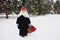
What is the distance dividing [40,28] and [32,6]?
0.26m

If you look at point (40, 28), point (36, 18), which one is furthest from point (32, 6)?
point (40, 28)

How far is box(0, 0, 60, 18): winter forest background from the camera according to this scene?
4.74ft

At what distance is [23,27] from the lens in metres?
1.20

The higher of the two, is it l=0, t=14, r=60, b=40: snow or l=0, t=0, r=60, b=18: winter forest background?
l=0, t=0, r=60, b=18: winter forest background

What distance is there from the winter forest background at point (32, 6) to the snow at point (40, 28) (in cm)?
7

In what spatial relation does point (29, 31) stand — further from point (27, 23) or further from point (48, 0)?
point (48, 0)

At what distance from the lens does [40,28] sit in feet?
5.00

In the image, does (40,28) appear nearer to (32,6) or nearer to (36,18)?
(36,18)

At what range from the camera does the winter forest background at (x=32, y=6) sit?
1445 millimetres

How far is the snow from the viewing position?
1.48m

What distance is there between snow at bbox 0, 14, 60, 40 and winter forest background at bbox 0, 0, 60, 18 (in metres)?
0.07

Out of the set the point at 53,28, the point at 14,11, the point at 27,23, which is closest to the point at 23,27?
the point at 27,23

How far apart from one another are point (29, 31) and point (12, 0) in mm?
419

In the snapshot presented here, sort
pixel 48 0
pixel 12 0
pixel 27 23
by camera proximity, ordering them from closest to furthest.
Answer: pixel 27 23, pixel 12 0, pixel 48 0
